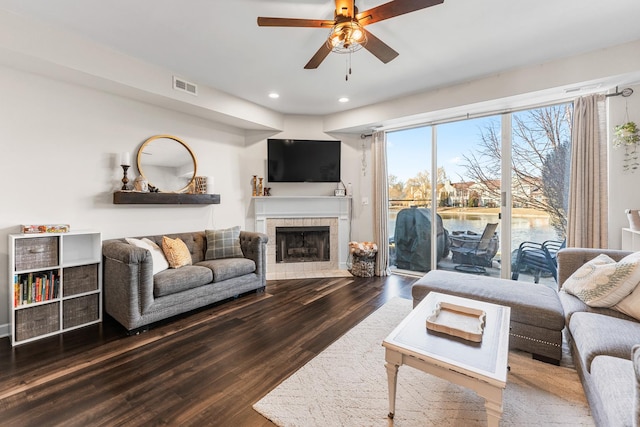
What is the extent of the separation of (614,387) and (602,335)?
20.6 inches

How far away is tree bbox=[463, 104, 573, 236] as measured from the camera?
3.33 metres

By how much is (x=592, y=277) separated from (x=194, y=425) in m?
2.90

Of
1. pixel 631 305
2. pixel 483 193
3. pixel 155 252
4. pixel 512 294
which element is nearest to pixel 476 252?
pixel 483 193

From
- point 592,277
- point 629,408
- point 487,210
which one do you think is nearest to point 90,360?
point 629,408

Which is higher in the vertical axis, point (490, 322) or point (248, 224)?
point (248, 224)

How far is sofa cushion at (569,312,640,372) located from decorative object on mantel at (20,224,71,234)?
13.5 feet

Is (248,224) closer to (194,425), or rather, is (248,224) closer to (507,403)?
(194,425)

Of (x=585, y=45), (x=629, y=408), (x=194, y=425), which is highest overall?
(x=585, y=45)

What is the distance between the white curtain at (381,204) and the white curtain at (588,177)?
230cm

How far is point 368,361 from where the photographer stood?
2.09 m

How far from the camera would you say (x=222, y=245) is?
3672 mm

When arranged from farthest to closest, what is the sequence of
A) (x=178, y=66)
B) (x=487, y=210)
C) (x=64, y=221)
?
(x=487, y=210)
(x=178, y=66)
(x=64, y=221)

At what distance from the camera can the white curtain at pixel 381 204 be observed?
4.55 meters

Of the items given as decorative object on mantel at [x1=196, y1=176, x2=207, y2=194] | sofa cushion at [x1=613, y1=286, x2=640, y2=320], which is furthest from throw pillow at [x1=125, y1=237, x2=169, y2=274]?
sofa cushion at [x1=613, y1=286, x2=640, y2=320]
